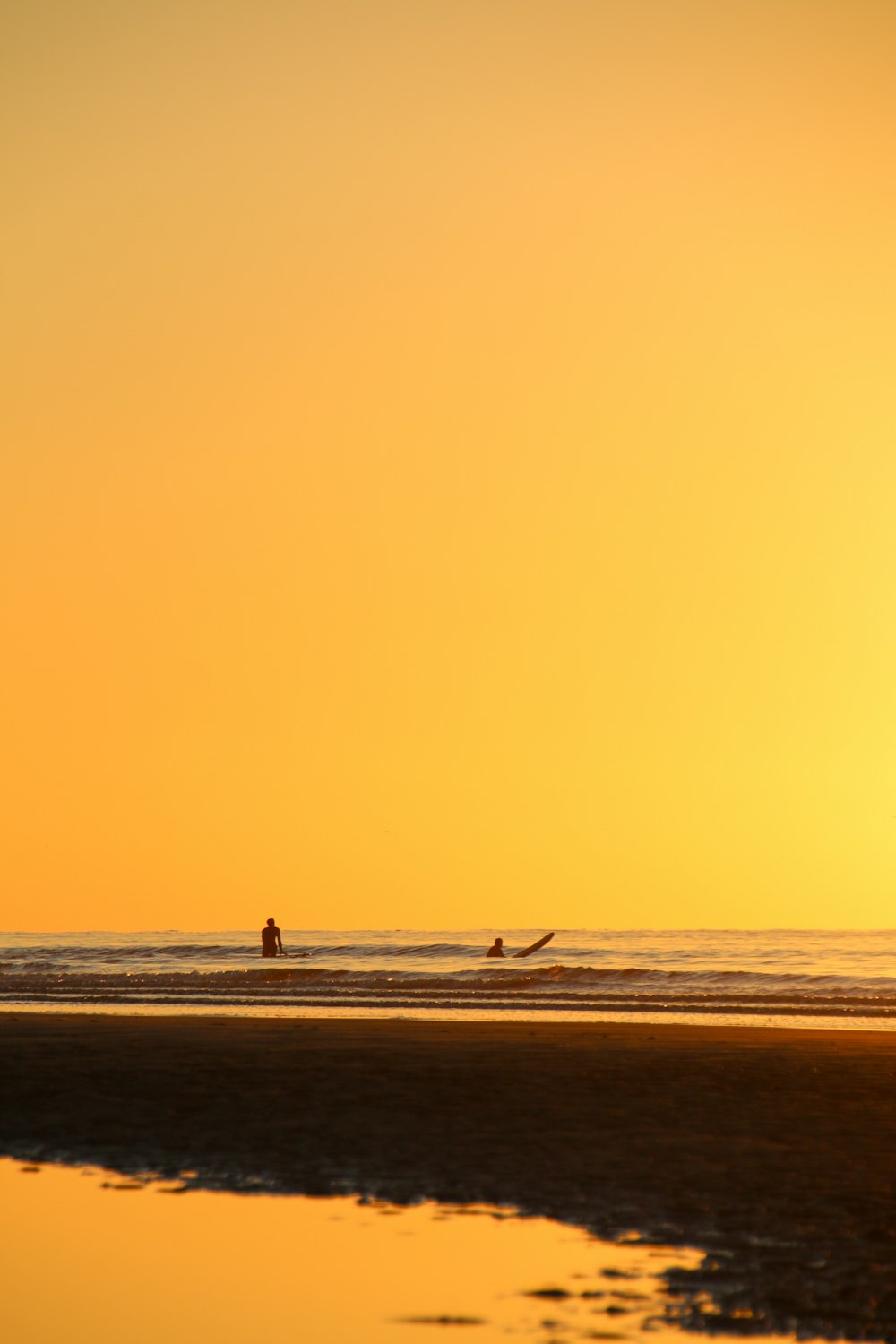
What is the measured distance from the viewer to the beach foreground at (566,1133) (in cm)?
1108

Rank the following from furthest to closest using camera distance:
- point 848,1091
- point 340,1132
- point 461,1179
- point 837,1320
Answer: point 848,1091 → point 340,1132 → point 461,1179 → point 837,1320

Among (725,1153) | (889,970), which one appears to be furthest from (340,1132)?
(889,970)

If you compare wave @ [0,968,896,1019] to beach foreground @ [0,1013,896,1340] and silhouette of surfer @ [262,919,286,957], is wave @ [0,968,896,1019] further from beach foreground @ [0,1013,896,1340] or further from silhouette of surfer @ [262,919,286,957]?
beach foreground @ [0,1013,896,1340]

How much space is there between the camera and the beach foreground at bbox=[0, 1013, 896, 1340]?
1108cm

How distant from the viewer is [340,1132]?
1698cm

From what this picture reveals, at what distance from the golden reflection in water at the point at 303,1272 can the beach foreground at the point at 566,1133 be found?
60cm

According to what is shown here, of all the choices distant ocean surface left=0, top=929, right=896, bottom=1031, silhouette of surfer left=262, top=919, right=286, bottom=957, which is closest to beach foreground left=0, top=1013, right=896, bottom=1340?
distant ocean surface left=0, top=929, right=896, bottom=1031

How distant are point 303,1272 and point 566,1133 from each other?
6.55 m

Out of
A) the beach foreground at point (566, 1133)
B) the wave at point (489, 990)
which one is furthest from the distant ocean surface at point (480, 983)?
the beach foreground at point (566, 1133)

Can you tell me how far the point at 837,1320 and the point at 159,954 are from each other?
306 ft

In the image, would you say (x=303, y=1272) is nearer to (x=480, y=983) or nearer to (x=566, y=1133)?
(x=566, y=1133)

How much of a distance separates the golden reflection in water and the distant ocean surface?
82.1ft

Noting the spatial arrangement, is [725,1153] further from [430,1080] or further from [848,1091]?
[430,1080]

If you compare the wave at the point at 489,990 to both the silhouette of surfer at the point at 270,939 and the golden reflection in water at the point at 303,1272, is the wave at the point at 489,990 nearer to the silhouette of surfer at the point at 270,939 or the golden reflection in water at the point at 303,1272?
the silhouette of surfer at the point at 270,939
